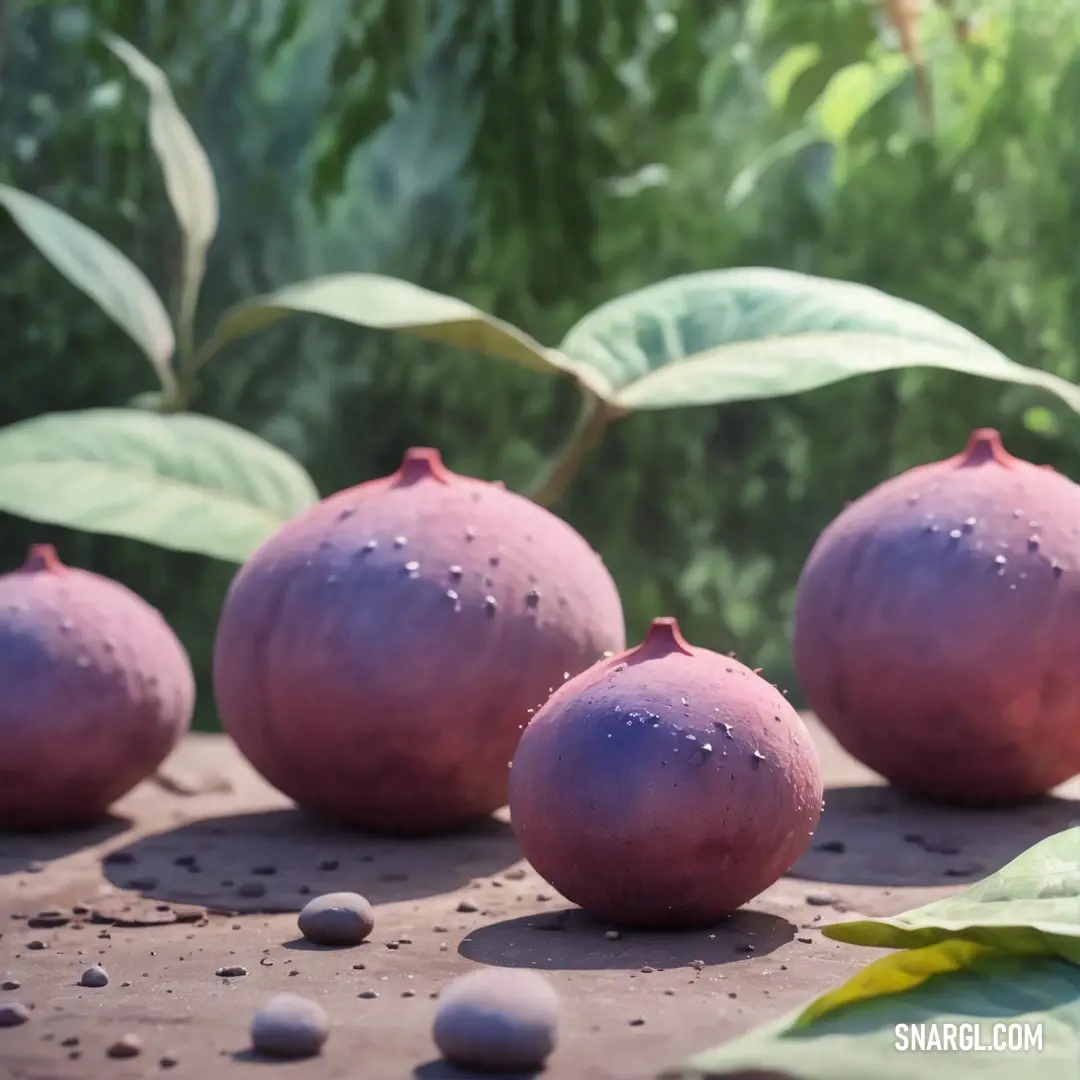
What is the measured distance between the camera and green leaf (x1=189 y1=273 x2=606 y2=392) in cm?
351

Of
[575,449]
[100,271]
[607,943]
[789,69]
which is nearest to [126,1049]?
[607,943]

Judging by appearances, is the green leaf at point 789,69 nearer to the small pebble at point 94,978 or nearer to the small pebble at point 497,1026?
the small pebble at point 94,978

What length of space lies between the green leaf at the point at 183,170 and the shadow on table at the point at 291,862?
1.82m

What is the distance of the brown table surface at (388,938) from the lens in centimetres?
170

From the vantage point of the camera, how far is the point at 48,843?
2.91m

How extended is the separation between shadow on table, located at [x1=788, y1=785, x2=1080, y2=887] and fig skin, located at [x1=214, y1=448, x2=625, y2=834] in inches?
20.0

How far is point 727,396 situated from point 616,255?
1.66 m

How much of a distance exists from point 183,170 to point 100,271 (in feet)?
1.21

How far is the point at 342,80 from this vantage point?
4734 mm

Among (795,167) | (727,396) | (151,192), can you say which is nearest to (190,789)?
(727,396)

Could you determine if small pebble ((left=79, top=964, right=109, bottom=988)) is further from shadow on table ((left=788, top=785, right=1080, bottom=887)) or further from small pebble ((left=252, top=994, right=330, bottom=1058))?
shadow on table ((left=788, top=785, right=1080, bottom=887))

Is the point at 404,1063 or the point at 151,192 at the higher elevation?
the point at 151,192

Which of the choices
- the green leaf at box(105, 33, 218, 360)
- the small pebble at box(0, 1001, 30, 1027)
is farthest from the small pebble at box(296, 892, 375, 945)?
the green leaf at box(105, 33, 218, 360)

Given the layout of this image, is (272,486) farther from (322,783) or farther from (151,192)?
(151,192)
